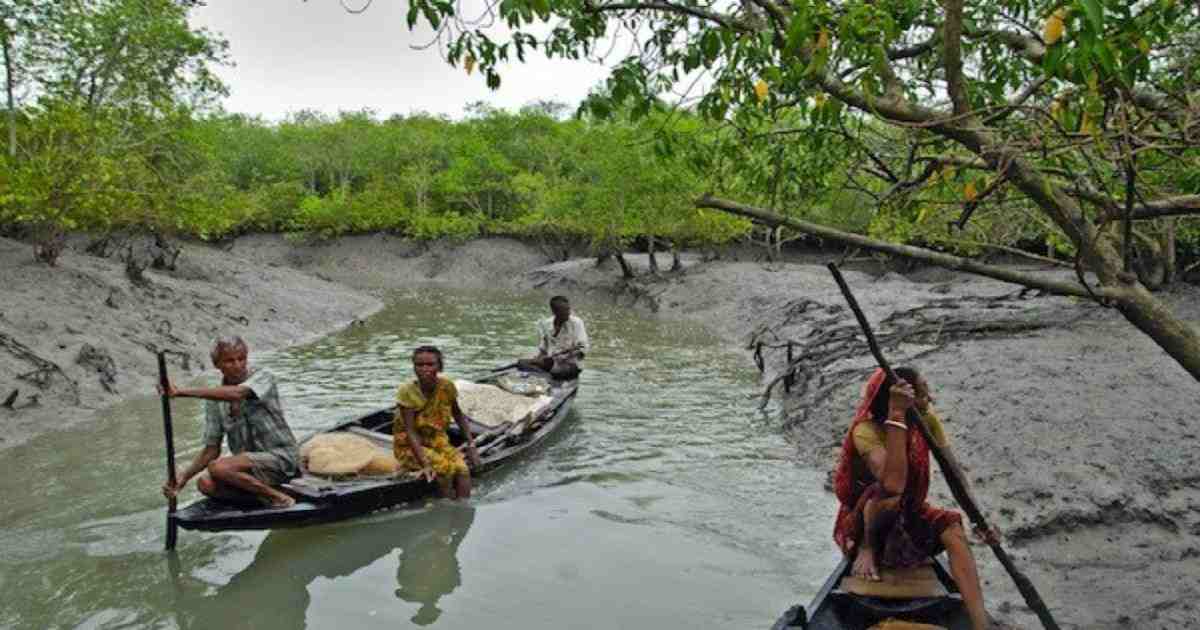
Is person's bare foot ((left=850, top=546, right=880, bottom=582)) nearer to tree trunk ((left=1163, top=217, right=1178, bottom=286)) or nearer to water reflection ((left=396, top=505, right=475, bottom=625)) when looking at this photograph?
water reflection ((left=396, top=505, right=475, bottom=625))

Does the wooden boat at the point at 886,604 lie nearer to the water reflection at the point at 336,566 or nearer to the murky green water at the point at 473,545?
the murky green water at the point at 473,545

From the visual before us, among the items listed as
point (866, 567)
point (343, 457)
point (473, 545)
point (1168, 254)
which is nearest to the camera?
point (866, 567)

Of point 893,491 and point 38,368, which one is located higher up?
point 893,491

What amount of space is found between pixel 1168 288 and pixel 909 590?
13.7m

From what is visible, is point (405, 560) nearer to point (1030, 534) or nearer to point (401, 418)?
point (401, 418)

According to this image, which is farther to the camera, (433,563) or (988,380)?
(988,380)

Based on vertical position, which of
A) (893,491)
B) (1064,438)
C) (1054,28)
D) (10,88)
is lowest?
(1064,438)

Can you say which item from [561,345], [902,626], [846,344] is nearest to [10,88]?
[561,345]

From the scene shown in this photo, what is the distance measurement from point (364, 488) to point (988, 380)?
7371mm

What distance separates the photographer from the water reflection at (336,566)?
604cm

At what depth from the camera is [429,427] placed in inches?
309

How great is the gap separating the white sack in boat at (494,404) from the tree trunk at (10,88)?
9632 millimetres

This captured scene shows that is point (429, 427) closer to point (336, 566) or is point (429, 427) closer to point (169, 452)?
point (336, 566)

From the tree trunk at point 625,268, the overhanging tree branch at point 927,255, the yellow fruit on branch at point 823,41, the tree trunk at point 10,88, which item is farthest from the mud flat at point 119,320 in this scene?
the yellow fruit on branch at point 823,41
